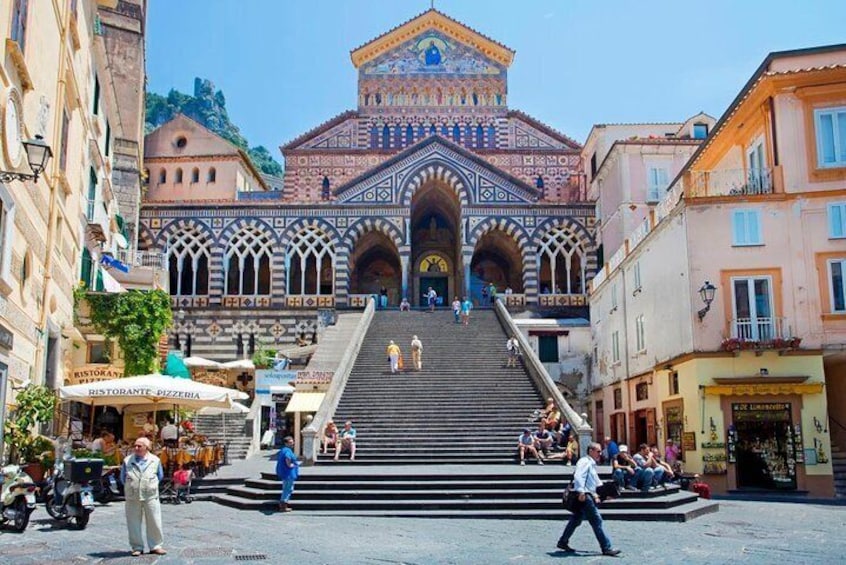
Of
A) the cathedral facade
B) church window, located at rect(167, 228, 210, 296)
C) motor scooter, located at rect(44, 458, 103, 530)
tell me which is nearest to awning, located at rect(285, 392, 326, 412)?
motor scooter, located at rect(44, 458, 103, 530)

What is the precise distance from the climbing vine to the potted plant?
8516mm

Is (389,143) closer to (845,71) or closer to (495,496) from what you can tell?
(845,71)

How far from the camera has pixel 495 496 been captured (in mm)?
15453

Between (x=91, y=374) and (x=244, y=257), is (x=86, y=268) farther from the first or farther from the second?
(x=244, y=257)

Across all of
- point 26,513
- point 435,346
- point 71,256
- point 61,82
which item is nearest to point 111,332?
point 71,256

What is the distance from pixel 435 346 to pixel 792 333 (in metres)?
12.2

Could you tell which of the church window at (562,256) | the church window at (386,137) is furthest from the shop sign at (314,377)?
the church window at (386,137)

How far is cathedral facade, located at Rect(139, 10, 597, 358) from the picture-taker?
38562 millimetres

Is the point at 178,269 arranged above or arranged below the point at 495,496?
above

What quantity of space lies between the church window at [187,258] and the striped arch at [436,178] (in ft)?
30.5

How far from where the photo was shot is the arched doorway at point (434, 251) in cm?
4322

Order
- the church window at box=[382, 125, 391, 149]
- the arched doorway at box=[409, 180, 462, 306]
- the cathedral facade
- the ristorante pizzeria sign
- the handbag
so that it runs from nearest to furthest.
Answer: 1. the handbag
2. the ristorante pizzeria sign
3. the cathedral facade
4. the arched doorway at box=[409, 180, 462, 306]
5. the church window at box=[382, 125, 391, 149]

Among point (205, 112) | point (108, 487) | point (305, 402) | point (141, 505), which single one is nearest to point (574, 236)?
point (305, 402)

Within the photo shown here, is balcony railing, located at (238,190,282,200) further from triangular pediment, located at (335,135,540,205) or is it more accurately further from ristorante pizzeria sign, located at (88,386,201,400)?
ristorante pizzeria sign, located at (88,386,201,400)
